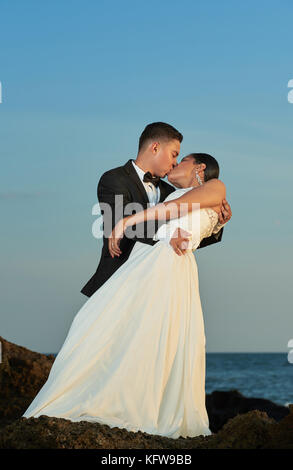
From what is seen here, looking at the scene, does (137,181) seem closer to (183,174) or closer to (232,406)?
(183,174)

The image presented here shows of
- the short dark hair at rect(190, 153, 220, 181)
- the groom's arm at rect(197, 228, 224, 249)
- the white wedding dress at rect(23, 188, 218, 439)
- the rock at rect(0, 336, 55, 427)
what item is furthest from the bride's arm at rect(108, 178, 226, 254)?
the rock at rect(0, 336, 55, 427)

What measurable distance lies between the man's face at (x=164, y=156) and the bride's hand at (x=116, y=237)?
2.63ft

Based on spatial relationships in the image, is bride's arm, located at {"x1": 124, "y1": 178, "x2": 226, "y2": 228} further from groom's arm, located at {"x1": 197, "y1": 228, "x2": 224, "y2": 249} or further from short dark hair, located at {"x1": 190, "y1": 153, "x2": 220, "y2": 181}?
groom's arm, located at {"x1": 197, "y1": 228, "x2": 224, "y2": 249}

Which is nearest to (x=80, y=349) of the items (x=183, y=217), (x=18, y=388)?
(x=183, y=217)

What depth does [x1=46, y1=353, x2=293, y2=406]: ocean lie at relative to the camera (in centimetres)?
4428

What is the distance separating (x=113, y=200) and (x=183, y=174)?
2.36 ft

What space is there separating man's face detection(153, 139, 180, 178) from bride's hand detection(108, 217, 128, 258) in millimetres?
802

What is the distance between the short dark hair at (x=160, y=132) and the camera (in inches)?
275

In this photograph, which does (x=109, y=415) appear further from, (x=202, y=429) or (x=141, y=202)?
(x=141, y=202)

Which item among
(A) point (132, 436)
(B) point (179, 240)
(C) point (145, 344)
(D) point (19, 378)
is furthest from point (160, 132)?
(D) point (19, 378)

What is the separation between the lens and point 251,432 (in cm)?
550

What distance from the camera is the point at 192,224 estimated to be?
21.9 ft

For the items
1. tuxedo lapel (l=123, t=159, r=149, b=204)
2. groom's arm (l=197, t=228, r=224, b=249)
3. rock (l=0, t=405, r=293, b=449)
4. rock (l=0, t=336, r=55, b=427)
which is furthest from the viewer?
rock (l=0, t=336, r=55, b=427)
